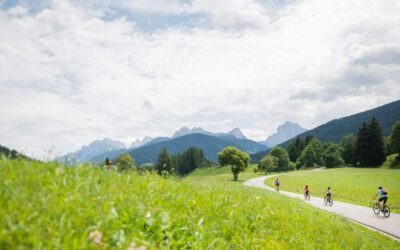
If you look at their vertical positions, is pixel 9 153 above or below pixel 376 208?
above

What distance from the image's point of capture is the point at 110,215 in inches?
194

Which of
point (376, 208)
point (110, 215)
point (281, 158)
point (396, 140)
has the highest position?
point (396, 140)

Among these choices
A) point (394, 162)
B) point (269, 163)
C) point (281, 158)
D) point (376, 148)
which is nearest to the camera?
point (394, 162)

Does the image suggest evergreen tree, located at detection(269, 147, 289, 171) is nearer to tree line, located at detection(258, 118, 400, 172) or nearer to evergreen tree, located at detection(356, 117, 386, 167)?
tree line, located at detection(258, 118, 400, 172)

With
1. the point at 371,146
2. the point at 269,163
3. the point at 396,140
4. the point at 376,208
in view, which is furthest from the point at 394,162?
the point at 376,208

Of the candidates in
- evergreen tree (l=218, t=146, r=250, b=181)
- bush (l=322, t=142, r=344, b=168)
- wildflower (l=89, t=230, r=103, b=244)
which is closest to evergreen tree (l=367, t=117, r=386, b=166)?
bush (l=322, t=142, r=344, b=168)

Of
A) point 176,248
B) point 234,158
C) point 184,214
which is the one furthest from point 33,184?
point 234,158

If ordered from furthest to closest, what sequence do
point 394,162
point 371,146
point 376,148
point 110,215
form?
point 371,146, point 376,148, point 394,162, point 110,215

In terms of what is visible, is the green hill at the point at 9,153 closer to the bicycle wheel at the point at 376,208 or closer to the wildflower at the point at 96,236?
the wildflower at the point at 96,236

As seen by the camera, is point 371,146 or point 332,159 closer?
point 371,146

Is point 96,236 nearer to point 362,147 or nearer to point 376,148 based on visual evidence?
point 376,148

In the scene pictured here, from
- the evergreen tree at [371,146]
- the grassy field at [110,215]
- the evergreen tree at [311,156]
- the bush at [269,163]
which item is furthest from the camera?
the evergreen tree at [311,156]

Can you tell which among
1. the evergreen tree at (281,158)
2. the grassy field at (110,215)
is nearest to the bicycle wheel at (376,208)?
the grassy field at (110,215)

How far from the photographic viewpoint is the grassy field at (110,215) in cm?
406
